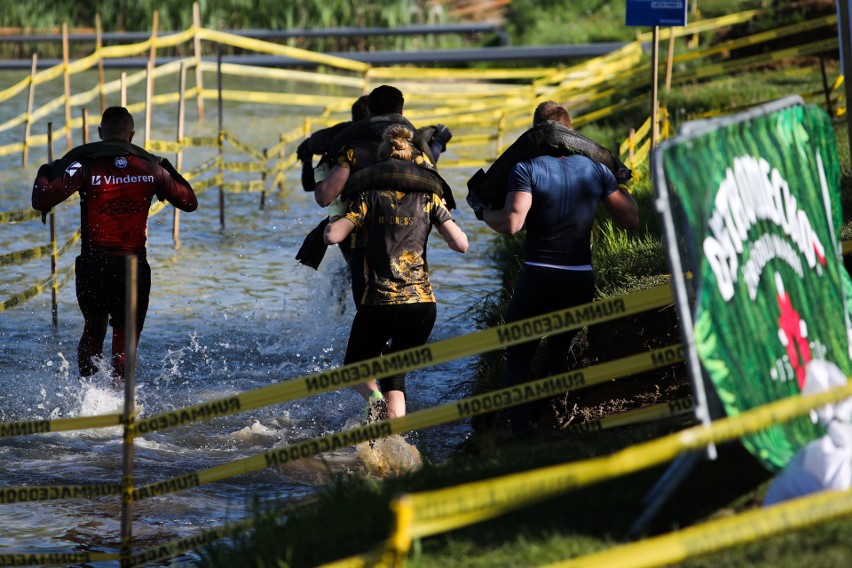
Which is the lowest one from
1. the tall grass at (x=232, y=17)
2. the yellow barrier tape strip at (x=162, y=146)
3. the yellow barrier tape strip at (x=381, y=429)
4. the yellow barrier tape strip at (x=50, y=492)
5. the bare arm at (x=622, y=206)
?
the yellow barrier tape strip at (x=50, y=492)

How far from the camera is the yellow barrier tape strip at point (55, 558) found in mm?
5109

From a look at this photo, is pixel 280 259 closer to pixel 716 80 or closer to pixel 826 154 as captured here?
pixel 826 154

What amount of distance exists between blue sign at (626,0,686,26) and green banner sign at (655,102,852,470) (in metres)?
5.87

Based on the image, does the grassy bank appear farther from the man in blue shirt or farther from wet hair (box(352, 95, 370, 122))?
wet hair (box(352, 95, 370, 122))

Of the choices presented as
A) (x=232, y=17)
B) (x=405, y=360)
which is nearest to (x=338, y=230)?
(x=405, y=360)

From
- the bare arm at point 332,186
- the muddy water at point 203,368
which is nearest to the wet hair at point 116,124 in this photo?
the bare arm at point 332,186

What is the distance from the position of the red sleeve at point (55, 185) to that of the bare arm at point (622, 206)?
3.05m

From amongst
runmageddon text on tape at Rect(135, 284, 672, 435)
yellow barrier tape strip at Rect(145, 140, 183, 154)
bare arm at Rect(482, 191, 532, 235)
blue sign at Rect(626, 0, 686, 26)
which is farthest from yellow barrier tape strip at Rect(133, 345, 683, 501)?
yellow barrier tape strip at Rect(145, 140, 183, 154)

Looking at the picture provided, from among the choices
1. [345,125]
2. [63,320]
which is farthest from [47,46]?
[345,125]

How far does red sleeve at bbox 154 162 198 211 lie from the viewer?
25.2ft

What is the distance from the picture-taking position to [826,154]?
19.1ft

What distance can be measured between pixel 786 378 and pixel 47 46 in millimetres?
28547

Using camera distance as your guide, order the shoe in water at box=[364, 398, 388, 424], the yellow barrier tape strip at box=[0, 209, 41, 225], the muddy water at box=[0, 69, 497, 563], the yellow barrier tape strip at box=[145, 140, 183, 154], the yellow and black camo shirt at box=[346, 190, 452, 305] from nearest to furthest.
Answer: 1. the muddy water at box=[0, 69, 497, 563]
2. the yellow and black camo shirt at box=[346, 190, 452, 305]
3. the shoe in water at box=[364, 398, 388, 424]
4. the yellow barrier tape strip at box=[0, 209, 41, 225]
5. the yellow barrier tape strip at box=[145, 140, 183, 154]

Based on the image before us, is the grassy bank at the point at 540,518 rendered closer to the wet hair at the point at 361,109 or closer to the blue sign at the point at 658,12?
the wet hair at the point at 361,109
